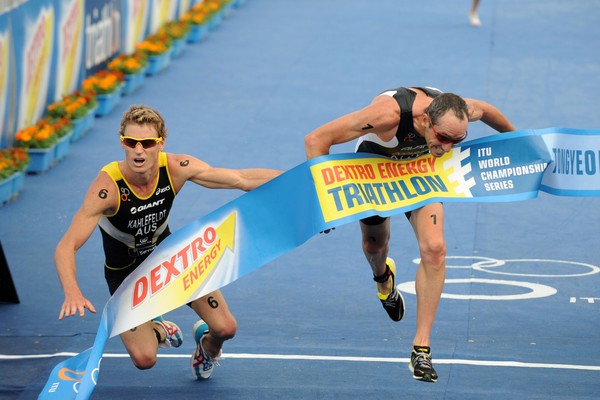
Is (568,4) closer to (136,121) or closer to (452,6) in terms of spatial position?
(452,6)

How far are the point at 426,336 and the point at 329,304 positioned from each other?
9.59ft

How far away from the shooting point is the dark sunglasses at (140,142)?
7820mm

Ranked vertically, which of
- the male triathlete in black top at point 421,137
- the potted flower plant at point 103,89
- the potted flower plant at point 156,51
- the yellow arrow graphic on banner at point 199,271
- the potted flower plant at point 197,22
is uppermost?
the male triathlete in black top at point 421,137

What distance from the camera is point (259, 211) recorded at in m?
8.17

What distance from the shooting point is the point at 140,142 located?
782 centimetres

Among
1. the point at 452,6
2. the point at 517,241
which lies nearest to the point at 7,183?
the point at 517,241

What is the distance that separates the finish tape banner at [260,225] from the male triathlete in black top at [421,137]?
0.47ft

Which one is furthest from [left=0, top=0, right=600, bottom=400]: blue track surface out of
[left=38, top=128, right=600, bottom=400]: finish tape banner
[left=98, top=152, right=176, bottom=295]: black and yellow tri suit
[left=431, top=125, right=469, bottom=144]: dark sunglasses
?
[left=431, top=125, right=469, bottom=144]: dark sunglasses

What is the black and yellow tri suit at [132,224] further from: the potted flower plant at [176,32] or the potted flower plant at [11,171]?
the potted flower plant at [176,32]

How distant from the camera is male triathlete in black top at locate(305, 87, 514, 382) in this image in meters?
7.91

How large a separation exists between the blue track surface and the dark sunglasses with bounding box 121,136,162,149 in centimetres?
208

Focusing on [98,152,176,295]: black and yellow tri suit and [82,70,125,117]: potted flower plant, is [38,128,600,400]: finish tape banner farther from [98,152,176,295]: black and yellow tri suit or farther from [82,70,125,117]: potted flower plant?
[82,70,125,117]: potted flower plant

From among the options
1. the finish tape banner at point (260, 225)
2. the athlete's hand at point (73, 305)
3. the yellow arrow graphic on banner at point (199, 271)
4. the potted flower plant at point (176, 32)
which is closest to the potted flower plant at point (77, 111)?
the potted flower plant at point (176, 32)

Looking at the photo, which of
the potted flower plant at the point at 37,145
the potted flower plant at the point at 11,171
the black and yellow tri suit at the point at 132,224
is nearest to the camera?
the black and yellow tri suit at the point at 132,224
